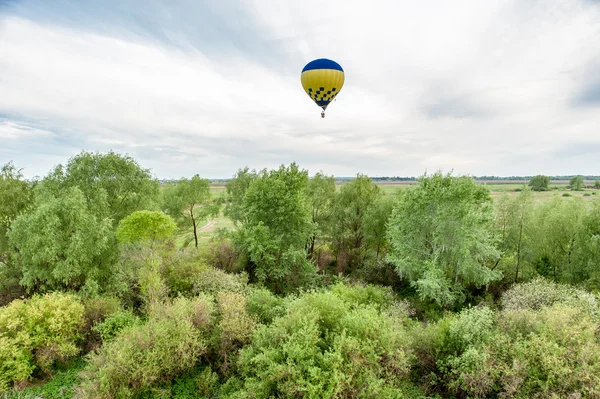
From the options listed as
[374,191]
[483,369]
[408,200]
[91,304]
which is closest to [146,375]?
[91,304]

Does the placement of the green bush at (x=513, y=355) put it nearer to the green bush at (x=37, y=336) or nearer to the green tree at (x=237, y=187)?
the green bush at (x=37, y=336)

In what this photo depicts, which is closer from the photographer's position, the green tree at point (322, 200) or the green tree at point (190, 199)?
the green tree at point (190, 199)

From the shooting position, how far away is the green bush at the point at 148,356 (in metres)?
12.5

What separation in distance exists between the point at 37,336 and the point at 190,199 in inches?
790

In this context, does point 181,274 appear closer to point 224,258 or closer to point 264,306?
point 224,258

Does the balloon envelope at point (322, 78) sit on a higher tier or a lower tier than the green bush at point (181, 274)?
higher

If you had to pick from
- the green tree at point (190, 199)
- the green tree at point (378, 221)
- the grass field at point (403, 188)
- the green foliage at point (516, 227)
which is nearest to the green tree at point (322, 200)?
the grass field at point (403, 188)

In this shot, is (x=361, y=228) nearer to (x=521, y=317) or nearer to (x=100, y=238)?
(x=521, y=317)

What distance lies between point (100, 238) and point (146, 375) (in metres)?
10.6

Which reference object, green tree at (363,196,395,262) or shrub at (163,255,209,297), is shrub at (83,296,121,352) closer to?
shrub at (163,255,209,297)

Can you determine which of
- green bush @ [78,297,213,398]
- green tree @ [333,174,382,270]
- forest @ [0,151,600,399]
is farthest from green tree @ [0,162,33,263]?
green tree @ [333,174,382,270]

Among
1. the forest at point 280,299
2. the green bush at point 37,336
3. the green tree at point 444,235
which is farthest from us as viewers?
the green tree at point 444,235

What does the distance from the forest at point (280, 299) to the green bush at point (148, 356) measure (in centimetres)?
8

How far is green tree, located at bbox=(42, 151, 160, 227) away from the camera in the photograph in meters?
22.3
